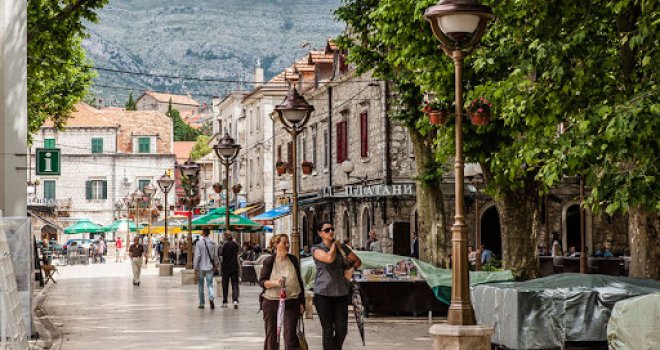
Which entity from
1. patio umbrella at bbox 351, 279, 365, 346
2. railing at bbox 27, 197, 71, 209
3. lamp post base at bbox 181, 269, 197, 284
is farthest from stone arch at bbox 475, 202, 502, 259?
railing at bbox 27, 197, 71, 209

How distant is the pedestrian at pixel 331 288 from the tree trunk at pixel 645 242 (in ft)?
18.5

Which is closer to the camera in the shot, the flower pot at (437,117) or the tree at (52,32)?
the flower pot at (437,117)

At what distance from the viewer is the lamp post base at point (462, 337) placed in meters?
12.5

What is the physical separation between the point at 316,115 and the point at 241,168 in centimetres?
2230

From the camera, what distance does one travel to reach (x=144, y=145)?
97.9 meters

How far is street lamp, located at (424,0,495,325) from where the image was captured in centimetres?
1282

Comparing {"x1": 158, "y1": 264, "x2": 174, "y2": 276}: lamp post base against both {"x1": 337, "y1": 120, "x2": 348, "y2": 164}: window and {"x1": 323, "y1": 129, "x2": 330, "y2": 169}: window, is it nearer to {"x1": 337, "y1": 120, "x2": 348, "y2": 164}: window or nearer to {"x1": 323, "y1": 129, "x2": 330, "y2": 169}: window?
{"x1": 323, "y1": 129, "x2": 330, "y2": 169}: window

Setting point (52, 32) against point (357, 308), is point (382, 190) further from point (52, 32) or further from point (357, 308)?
point (357, 308)

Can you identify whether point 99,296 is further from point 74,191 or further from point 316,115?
point 74,191

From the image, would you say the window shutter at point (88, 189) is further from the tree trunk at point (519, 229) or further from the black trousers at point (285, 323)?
the black trousers at point (285, 323)

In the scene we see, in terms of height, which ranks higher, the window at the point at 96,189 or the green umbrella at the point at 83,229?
the window at the point at 96,189

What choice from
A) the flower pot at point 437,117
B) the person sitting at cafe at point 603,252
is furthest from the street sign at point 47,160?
the person sitting at cafe at point 603,252

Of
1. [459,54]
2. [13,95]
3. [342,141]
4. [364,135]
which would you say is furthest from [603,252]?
[459,54]

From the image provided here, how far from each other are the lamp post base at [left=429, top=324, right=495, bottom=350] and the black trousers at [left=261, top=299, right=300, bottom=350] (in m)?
2.83
